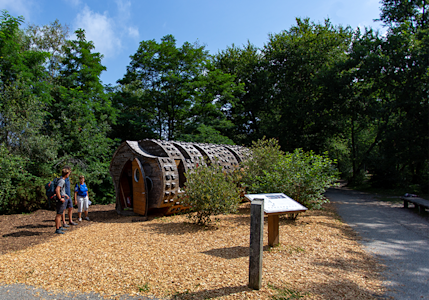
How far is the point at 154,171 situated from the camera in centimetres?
888

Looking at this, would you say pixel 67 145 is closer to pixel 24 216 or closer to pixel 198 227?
pixel 24 216

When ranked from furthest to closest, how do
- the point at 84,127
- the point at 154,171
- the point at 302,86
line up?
the point at 302,86 < the point at 84,127 < the point at 154,171

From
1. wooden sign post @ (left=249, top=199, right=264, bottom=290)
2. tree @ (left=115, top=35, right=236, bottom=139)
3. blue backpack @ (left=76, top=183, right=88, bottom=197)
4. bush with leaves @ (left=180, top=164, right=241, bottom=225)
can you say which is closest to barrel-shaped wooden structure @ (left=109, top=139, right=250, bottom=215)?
bush with leaves @ (left=180, top=164, right=241, bottom=225)

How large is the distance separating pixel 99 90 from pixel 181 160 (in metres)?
11.5

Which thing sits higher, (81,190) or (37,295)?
(81,190)

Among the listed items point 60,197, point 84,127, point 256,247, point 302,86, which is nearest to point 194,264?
point 256,247

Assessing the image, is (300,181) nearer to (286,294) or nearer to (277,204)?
(277,204)

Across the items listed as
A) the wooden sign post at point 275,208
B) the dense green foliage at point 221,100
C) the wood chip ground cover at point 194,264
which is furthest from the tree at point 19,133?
the wooden sign post at point 275,208

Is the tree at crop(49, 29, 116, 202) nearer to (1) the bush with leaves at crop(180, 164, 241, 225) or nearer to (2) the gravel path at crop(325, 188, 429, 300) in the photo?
(1) the bush with leaves at crop(180, 164, 241, 225)

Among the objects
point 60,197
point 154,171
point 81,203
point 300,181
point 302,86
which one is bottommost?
point 81,203

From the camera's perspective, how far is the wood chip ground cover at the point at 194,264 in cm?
393

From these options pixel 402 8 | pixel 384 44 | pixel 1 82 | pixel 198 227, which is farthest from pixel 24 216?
pixel 402 8

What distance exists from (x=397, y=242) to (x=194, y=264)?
16.4ft

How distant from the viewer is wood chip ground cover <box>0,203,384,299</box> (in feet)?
12.9
